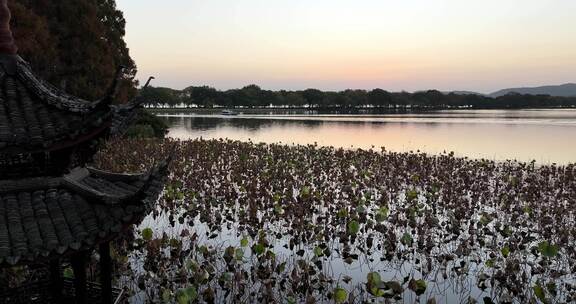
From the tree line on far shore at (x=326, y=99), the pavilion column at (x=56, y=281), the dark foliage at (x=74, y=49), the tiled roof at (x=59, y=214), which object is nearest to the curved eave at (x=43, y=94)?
the tiled roof at (x=59, y=214)

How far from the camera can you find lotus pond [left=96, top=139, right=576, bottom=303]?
356 inches

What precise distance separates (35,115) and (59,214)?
1211mm

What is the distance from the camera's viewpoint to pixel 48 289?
23.1ft

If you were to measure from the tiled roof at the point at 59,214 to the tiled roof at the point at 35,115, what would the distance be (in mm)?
635

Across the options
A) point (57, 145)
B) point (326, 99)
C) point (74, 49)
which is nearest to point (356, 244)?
point (57, 145)

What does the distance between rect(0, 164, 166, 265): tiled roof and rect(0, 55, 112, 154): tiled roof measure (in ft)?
2.08

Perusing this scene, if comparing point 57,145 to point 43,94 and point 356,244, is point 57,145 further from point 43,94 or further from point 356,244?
point 356,244

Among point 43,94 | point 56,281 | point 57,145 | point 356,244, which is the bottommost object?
point 356,244

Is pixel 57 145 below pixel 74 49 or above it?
below

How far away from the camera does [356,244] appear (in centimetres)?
1241

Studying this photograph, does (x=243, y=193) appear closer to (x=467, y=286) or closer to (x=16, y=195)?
(x=467, y=286)

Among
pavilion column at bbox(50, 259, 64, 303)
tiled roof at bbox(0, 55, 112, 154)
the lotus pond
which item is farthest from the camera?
the lotus pond

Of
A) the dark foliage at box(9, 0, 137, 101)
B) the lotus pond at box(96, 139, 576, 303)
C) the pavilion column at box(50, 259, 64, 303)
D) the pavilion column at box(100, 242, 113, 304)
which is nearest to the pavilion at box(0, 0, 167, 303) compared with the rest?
the pavilion column at box(100, 242, 113, 304)

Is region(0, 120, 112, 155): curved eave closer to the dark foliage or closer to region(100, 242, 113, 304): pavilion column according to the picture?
region(100, 242, 113, 304): pavilion column
